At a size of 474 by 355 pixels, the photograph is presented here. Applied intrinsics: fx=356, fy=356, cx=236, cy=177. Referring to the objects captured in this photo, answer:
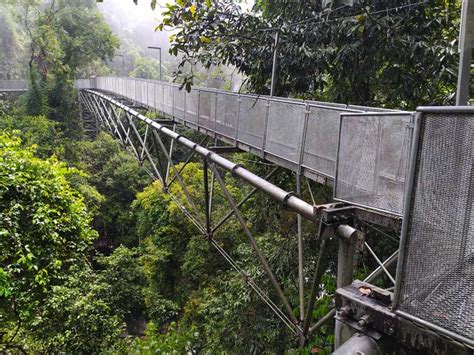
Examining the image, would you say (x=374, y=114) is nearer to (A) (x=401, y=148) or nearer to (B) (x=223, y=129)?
(A) (x=401, y=148)

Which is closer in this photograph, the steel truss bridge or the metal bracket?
the steel truss bridge

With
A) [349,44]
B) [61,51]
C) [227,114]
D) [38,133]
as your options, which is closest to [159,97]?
[227,114]

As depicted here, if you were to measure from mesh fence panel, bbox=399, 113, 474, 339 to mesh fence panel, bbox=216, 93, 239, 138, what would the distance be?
4626mm

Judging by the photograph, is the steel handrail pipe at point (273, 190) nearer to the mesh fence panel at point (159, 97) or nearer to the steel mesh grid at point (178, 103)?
the steel mesh grid at point (178, 103)

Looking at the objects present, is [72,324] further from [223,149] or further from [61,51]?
[61,51]

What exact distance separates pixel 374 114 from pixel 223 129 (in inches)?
163

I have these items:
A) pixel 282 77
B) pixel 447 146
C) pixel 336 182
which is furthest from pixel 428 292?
pixel 282 77

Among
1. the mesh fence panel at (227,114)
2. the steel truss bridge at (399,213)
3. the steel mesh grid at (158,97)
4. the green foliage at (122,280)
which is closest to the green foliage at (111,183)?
the steel mesh grid at (158,97)

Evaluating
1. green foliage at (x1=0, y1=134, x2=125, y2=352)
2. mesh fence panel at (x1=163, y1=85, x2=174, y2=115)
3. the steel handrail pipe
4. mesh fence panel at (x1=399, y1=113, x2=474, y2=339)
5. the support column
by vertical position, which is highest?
mesh fence panel at (x1=163, y1=85, x2=174, y2=115)

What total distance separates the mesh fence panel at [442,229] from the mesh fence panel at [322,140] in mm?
2108

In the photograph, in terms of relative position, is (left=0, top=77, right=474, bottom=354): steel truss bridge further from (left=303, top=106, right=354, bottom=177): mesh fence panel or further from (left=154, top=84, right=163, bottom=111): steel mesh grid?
(left=154, top=84, right=163, bottom=111): steel mesh grid

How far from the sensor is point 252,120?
17.7 ft

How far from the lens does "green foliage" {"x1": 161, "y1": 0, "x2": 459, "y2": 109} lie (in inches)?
195

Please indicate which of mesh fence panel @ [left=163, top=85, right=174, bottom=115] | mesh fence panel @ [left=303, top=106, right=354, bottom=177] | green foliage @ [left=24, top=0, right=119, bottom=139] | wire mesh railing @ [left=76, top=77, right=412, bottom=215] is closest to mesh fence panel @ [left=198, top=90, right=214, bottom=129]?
wire mesh railing @ [left=76, top=77, right=412, bottom=215]
